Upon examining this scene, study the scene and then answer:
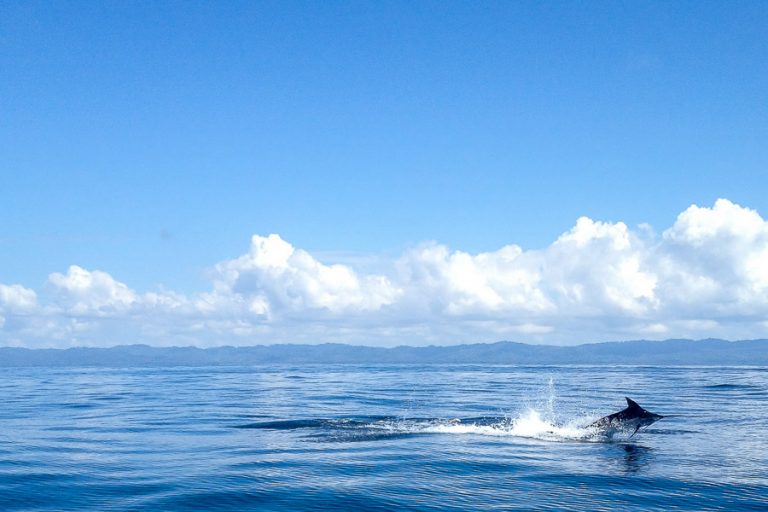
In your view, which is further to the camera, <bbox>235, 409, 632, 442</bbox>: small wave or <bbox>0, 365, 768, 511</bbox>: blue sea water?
<bbox>235, 409, 632, 442</bbox>: small wave

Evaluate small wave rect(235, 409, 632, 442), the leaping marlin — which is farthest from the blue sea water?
the leaping marlin

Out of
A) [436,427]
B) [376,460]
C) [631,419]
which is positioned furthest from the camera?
[436,427]

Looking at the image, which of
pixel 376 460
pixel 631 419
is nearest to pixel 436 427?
pixel 631 419

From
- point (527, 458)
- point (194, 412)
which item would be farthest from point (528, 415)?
point (194, 412)

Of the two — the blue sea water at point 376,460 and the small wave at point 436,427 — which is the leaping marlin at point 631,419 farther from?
the blue sea water at point 376,460

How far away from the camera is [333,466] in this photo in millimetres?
27859

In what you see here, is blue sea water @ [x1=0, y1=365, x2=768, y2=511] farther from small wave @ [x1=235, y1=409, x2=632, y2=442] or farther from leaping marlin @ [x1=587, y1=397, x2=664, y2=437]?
leaping marlin @ [x1=587, y1=397, x2=664, y2=437]

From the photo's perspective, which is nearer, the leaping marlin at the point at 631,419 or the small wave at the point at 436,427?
the leaping marlin at the point at 631,419

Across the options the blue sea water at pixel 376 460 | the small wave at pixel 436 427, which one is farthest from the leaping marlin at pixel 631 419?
the blue sea water at pixel 376 460

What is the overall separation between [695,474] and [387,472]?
38.2ft

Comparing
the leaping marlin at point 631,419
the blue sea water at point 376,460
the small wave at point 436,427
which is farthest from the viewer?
the small wave at point 436,427

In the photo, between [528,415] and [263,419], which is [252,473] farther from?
[528,415]

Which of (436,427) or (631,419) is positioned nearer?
(631,419)

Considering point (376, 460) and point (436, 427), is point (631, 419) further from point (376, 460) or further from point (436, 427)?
point (376, 460)
